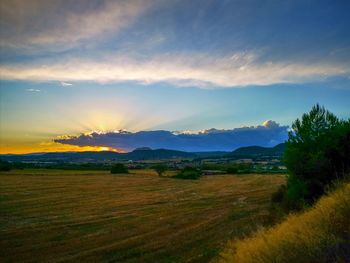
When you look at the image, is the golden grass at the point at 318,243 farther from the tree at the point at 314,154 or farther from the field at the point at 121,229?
the tree at the point at 314,154

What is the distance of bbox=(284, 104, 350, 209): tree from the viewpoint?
3111 centimetres

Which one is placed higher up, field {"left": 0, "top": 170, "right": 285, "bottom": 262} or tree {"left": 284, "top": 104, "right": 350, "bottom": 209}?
tree {"left": 284, "top": 104, "right": 350, "bottom": 209}

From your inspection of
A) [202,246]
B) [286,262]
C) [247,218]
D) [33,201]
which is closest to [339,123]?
[247,218]

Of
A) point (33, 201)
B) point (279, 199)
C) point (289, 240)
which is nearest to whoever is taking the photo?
point (289, 240)

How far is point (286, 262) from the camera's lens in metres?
8.65

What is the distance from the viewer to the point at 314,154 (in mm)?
32750

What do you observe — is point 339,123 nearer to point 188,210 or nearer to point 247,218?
point 247,218

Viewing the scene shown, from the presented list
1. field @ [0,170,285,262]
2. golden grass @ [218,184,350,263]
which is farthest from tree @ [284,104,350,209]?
golden grass @ [218,184,350,263]

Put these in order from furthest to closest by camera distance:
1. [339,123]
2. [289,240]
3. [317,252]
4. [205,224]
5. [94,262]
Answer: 1. [339,123]
2. [205,224]
3. [94,262]
4. [289,240]
5. [317,252]

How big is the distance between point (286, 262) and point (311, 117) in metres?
29.9

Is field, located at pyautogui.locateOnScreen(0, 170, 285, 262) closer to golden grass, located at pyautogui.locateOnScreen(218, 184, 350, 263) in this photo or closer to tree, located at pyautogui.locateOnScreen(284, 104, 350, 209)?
tree, located at pyautogui.locateOnScreen(284, 104, 350, 209)

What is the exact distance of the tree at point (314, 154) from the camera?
31109mm

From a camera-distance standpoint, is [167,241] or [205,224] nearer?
[167,241]

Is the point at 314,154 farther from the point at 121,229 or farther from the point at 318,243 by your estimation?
the point at 318,243
